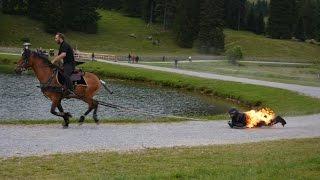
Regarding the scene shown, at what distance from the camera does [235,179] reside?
12.6m

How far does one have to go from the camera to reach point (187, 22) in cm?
12650

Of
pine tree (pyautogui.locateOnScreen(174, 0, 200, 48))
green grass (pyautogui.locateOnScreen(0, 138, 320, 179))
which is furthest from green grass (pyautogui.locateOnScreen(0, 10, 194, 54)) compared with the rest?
green grass (pyautogui.locateOnScreen(0, 138, 320, 179))

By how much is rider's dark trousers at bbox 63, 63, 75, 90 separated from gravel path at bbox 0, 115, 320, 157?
1.84 metres

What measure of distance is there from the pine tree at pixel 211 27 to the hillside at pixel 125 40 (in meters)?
3.57

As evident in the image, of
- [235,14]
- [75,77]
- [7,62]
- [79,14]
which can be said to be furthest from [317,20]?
[75,77]

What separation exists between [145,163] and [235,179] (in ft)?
11.4

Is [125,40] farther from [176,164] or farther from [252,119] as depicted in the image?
[176,164]

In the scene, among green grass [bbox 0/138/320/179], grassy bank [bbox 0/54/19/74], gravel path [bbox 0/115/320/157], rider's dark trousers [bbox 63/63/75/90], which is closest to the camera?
green grass [bbox 0/138/320/179]

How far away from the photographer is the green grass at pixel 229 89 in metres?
41.0

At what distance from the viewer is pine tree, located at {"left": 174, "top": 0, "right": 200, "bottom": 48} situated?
126188 mm

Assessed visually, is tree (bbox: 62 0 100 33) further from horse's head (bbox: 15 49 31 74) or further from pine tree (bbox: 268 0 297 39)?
horse's head (bbox: 15 49 31 74)

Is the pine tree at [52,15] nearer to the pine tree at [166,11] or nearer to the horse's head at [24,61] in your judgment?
the pine tree at [166,11]

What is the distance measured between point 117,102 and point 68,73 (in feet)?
68.4

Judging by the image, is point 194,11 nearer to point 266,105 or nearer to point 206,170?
point 266,105
